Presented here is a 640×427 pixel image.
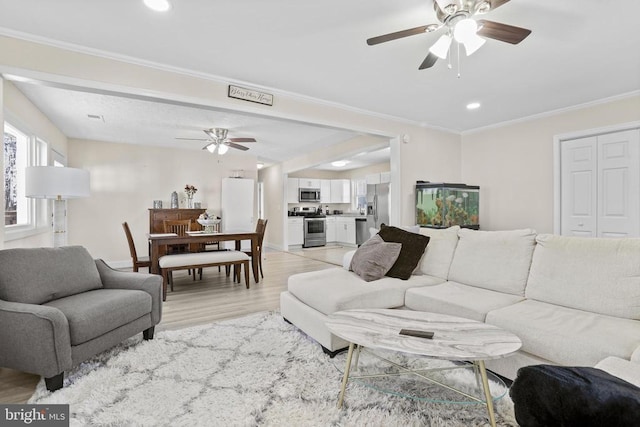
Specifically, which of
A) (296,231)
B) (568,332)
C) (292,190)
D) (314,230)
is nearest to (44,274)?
(568,332)

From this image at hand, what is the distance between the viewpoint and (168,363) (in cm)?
219

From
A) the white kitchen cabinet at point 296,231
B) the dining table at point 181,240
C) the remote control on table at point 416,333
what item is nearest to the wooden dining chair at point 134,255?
the dining table at point 181,240

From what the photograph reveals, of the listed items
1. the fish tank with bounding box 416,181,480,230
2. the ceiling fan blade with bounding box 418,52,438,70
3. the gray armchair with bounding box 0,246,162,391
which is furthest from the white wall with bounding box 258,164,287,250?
the ceiling fan blade with bounding box 418,52,438,70

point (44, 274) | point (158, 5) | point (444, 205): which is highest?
point (158, 5)

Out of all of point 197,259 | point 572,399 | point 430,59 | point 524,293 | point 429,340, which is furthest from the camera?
Result: point 197,259

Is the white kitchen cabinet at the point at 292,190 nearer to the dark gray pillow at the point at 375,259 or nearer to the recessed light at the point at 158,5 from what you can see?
the dark gray pillow at the point at 375,259

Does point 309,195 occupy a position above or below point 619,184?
above

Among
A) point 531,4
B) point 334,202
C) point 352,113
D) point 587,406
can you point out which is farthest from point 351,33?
point 334,202

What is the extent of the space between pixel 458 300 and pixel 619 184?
3236 mm

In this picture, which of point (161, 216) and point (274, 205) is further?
point (274, 205)

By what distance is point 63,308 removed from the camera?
2055 mm

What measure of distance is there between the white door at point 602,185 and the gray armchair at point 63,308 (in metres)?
5.07

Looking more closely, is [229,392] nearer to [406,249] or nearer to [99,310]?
[99,310]

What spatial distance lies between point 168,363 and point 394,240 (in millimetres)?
2148
